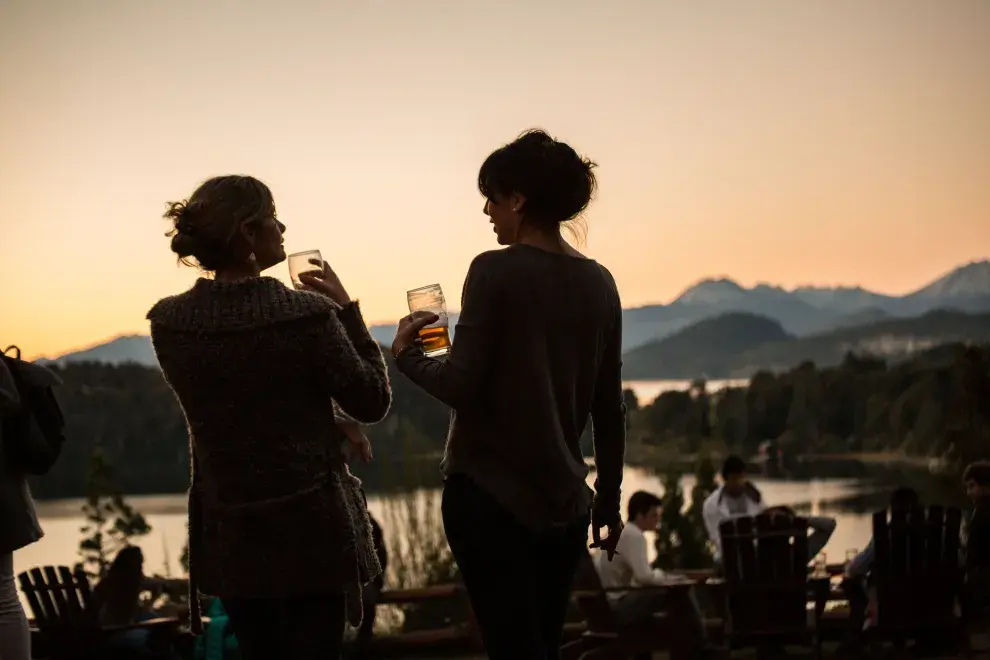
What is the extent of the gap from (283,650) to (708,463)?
657 centimetres

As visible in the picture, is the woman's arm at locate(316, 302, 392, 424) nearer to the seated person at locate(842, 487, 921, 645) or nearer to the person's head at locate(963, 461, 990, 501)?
the person's head at locate(963, 461, 990, 501)

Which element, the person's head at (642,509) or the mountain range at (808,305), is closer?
the person's head at (642,509)

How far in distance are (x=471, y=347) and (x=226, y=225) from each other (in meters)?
0.46

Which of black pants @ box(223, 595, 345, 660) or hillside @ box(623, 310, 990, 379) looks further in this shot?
hillside @ box(623, 310, 990, 379)

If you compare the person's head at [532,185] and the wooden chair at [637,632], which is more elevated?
the person's head at [532,185]

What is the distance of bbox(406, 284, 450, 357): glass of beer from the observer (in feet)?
8.44

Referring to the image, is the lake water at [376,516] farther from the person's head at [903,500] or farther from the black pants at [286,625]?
the black pants at [286,625]

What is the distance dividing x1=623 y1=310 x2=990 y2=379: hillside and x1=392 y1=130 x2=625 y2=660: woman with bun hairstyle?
6.29m

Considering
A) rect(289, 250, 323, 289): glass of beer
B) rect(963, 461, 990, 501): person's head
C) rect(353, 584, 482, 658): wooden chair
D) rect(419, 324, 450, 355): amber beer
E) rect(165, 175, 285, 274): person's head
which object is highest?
rect(165, 175, 285, 274): person's head

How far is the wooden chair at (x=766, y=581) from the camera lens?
673cm

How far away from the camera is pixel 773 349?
895 cm

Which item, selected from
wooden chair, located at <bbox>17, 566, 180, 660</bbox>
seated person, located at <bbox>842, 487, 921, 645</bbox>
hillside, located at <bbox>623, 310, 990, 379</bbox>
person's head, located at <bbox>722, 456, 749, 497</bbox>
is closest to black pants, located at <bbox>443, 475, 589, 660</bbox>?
wooden chair, located at <bbox>17, 566, 180, 660</bbox>

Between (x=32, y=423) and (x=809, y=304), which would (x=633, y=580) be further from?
(x=32, y=423)

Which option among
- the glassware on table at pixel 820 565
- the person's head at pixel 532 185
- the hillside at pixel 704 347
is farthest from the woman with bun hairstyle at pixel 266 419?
the hillside at pixel 704 347
